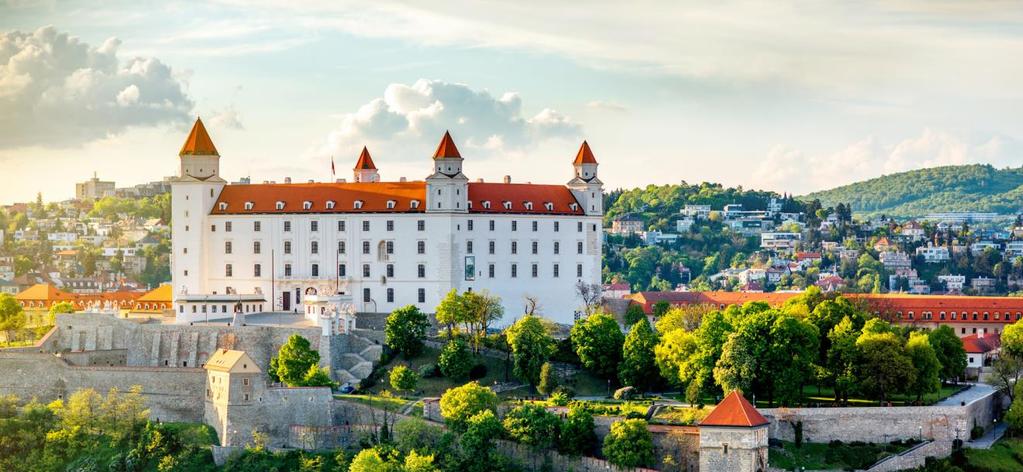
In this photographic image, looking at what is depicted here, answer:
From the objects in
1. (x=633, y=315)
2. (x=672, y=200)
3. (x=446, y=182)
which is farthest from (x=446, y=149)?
(x=672, y=200)

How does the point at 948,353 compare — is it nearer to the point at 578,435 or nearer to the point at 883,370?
the point at 883,370

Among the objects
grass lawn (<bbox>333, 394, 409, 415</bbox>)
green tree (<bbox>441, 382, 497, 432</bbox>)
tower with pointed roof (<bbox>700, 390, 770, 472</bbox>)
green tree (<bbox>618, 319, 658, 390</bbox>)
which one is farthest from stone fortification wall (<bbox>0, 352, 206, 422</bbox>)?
tower with pointed roof (<bbox>700, 390, 770, 472</bbox>)

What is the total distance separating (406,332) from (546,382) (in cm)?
769

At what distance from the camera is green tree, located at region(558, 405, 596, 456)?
6456cm

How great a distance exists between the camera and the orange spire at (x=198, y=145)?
8538cm

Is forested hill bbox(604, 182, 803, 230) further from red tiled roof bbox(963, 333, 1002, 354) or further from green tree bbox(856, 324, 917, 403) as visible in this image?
green tree bbox(856, 324, 917, 403)

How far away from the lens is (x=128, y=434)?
231 ft

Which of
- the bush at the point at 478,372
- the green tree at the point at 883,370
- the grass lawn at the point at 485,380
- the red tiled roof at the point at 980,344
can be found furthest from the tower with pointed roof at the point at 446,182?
the red tiled roof at the point at 980,344

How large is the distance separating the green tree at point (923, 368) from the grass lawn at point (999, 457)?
3.51 m

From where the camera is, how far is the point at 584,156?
8738cm

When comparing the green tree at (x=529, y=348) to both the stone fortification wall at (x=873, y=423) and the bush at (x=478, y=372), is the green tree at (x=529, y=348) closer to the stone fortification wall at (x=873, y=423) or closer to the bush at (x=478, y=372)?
the bush at (x=478, y=372)

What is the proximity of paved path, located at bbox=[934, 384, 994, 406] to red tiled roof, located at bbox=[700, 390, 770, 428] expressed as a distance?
12318 millimetres

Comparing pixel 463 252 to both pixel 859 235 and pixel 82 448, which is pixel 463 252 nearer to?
pixel 82 448

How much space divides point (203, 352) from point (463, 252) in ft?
47.2
